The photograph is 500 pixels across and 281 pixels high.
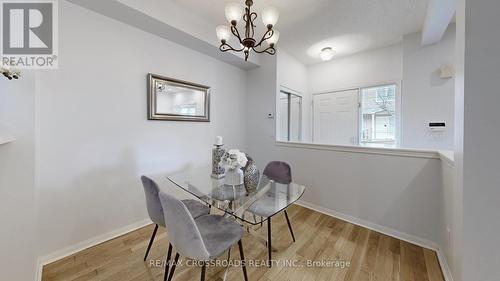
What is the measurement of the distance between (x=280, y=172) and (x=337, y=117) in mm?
2374

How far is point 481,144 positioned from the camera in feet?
3.11

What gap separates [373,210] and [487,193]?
4.87ft

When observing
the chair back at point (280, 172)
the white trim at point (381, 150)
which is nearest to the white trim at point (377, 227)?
the white trim at point (381, 150)

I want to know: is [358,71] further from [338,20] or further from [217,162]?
[217,162]

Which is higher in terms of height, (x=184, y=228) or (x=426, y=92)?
(x=426, y=92)

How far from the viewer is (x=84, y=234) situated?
187 cm

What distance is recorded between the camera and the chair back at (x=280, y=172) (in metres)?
2.17

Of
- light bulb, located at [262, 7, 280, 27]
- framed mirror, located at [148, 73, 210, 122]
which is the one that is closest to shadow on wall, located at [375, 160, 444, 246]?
light bulb, located at [262, 7, 280, 27]

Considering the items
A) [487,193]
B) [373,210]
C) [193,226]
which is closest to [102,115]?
[193,226]

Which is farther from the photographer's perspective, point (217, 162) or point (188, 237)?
point (217, 162)

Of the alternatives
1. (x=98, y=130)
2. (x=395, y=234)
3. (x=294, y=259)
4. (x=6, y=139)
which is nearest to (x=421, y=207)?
(x=395, y=234)

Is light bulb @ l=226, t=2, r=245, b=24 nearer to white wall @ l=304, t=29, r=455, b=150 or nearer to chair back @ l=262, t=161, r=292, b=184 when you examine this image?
chair back @ l=262, t=161, r=292, b=184

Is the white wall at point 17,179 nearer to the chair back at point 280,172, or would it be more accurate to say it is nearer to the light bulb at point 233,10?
the light bulb at point 233,10

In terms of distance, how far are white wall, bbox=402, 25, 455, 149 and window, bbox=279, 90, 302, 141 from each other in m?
1.80
